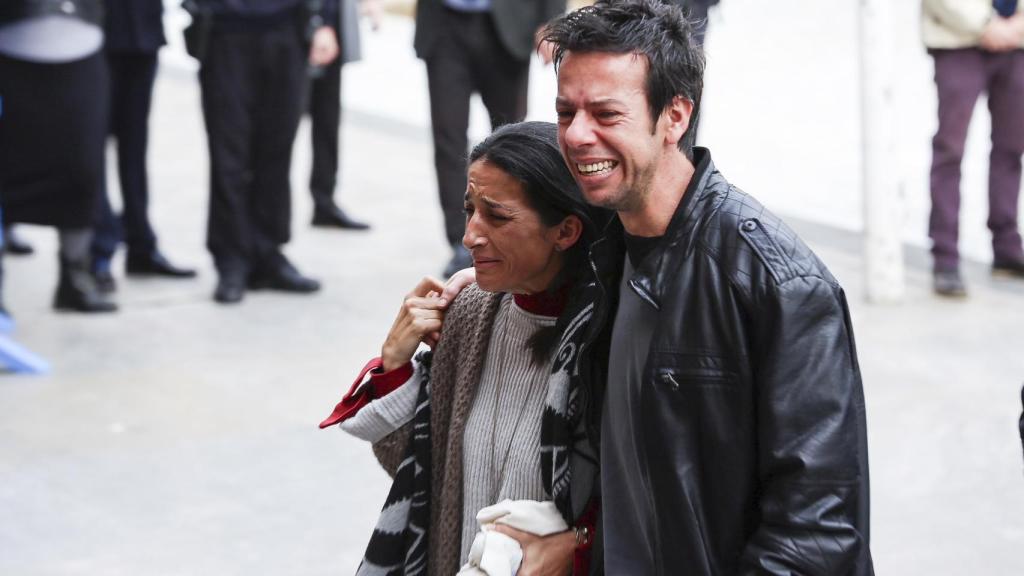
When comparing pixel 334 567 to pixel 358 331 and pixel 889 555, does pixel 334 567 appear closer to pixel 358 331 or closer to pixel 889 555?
pixel 889 555

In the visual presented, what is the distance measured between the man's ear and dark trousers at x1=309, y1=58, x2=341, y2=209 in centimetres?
672

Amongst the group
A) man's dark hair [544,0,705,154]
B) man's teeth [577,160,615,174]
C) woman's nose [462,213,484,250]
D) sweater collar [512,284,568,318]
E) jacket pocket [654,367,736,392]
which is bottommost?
sweater collar [512,284,568,318]

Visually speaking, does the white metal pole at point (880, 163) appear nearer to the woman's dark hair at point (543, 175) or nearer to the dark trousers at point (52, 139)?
the dark trousers at point (52, 139)

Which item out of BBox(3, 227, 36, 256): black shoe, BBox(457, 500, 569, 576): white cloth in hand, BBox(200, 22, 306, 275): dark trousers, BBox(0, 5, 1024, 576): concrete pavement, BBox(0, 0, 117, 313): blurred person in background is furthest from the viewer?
BBox(3, 227, 36, 256): black shoe

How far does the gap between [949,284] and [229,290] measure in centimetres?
348

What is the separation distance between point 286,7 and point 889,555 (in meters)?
4.03

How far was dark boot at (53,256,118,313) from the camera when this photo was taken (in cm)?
746

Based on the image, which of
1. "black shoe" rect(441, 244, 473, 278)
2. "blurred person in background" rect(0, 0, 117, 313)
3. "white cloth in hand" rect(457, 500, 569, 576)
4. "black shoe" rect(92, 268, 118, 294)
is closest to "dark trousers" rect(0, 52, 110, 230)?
"blurred person in background" rect(0, 0, 117, 313)

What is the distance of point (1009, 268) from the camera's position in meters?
7.95

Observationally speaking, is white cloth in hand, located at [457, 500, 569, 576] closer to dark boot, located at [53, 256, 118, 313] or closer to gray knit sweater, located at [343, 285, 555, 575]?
gray knit sweater, located at [343, 285, 555, 575]

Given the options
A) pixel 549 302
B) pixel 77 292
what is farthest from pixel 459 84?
pixel 549 302

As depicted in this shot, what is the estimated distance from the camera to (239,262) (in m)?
7.80

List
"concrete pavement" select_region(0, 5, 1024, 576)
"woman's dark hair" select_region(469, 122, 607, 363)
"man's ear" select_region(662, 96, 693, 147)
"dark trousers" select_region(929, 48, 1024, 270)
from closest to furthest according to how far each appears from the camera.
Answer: "man's ear" select_region(662, 96, 693, 147)
"woman's dark hair" select_region(469, 122, 607, 363)
"concrete pavement" select_region(0, 5, 1024, 576)
"dark trousers" select_region(929, 48, 1024, 270)

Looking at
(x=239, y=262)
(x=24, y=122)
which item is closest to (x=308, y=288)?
(x=239, y=262)
